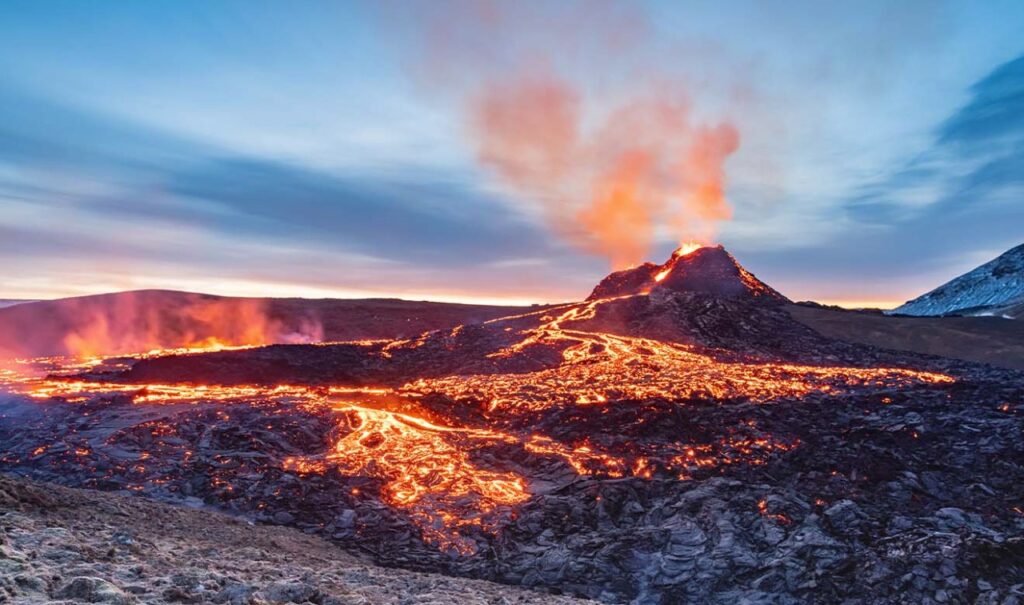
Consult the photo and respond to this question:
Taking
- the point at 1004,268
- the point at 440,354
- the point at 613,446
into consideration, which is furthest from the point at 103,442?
the point at 1004,268

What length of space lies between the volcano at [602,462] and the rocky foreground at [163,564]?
1.96 metres

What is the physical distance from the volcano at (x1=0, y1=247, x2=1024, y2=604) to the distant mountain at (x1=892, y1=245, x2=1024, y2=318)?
62.4 meters

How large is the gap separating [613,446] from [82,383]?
24.2 m

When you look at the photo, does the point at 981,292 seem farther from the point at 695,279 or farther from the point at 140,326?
the point at 140,326

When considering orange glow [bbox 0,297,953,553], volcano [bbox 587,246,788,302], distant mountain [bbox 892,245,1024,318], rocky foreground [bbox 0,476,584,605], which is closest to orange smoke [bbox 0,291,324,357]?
orange glow [bbox 0,297,953,553]

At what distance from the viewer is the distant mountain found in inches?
3122

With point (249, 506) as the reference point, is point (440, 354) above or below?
above

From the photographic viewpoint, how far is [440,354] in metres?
35.3

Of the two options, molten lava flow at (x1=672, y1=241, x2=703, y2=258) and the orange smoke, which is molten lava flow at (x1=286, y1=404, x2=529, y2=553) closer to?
the orange smoke

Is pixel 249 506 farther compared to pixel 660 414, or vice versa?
pixel 660 414

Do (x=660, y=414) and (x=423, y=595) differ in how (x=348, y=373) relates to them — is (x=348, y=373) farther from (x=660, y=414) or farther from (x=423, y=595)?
(x=423, y=595)

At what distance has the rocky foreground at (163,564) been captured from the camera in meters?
5.90

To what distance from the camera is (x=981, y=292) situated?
287 feet

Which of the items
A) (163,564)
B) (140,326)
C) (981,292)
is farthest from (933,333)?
(140,326)
